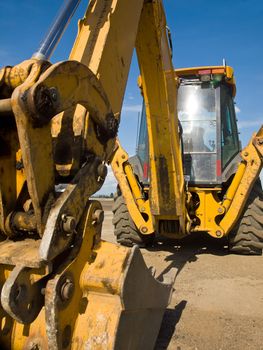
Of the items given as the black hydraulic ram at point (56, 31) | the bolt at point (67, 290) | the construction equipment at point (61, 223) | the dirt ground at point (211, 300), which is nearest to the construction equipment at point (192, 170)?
the dirt ground at point (211, 300)

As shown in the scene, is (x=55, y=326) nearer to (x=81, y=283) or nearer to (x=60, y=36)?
(x=81, y=283)

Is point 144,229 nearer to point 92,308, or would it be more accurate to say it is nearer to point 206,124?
point 206,124

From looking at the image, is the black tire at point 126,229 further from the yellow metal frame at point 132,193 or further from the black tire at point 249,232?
the black tire at point 249,232

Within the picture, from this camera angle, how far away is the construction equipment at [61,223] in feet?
5.62

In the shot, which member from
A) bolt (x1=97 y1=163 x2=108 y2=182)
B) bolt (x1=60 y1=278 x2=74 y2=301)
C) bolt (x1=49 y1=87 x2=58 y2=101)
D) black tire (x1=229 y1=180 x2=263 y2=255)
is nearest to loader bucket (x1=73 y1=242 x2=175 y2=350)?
bolt (x1=60 y1=278 x2=74 y2=301)

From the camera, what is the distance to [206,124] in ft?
18.5

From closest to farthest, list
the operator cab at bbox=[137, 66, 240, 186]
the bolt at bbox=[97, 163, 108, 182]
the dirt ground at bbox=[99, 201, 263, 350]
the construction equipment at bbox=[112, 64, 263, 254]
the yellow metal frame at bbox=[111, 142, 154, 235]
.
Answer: the bolt at bbox=[97, 163, 108, 182], the dirt ground at bbox=[99, 201, 263, 350], the construction equipment at bbox=[112, 64, 263, 254], the yellow metal frame at bbox=[111, 142, 154, 235], the operator cab at bbox=[137, 66, 240, 186]

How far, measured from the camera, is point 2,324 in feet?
6.63

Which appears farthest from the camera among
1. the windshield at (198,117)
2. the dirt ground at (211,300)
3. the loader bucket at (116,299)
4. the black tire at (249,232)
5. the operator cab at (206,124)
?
the windshield at (198,117)

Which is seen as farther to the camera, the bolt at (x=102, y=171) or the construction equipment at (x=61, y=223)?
the bolt at (x=102, y=171)

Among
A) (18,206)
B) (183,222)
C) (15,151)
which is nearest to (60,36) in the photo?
(15,151)

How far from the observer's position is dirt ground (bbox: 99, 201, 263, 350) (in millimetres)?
2738

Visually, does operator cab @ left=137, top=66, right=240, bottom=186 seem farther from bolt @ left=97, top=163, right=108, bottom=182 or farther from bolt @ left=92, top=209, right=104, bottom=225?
bolt @ left=92, top=209, right=104, bottom=225

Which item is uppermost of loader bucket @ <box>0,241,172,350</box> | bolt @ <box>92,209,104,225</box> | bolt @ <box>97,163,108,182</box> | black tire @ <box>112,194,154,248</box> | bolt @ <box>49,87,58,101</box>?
bolt @ <box>49,87,58,101</box>
